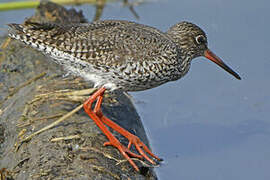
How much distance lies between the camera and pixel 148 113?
28.9 ft

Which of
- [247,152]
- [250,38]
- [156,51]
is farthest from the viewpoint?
[250,38]

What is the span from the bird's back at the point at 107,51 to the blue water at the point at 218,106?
137 cm

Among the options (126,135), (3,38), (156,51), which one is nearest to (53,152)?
(126,135)

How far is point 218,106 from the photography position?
8.66 m

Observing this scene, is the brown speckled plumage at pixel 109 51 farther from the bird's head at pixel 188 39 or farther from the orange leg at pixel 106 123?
the bird's head at pixel 188 39

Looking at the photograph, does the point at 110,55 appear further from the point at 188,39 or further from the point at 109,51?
the point at 188,39

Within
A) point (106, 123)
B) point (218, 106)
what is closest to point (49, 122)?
point (106, 123)

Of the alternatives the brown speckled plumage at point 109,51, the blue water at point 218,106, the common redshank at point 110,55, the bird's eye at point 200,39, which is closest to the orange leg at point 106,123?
the common redshank at point 110,55

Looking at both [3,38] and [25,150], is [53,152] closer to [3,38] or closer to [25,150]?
Answer: [25,150]

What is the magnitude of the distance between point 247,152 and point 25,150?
3335 mm

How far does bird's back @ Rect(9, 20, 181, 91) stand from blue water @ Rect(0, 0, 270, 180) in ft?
4.49

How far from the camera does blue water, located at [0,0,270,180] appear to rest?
24.3 feet

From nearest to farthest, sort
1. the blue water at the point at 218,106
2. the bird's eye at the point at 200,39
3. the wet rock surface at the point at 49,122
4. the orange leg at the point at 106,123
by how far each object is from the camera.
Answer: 1. the wet rock surface at the point at 49,122
2. the orange leg at the point at 106,123
3. the blue water at the point at 218,106
4. the bird's eye at the point at 200,39

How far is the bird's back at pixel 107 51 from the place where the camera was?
268 inches
